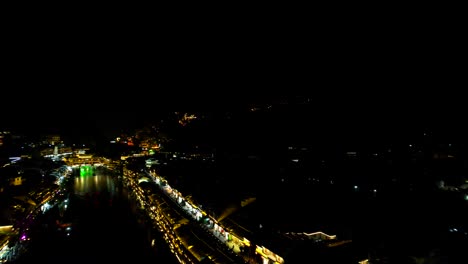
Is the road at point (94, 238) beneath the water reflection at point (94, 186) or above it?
above

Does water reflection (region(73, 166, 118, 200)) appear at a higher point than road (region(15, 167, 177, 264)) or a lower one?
lower

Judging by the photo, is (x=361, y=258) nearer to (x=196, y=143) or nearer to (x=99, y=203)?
(x=99, y=203)

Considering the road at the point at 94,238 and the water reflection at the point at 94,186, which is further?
the water reflection at the point at 94,186

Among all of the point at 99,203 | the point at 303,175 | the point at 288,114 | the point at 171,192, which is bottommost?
the point at 99,203

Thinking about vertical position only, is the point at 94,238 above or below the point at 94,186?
above

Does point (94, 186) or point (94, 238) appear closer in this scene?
point (94, 238)

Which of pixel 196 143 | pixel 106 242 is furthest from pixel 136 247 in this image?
pixel 196 143

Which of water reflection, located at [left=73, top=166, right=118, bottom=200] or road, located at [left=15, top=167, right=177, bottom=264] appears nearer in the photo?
road, located at [left=15, top=167, right=177, bottom=264]

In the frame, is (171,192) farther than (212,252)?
Yes
